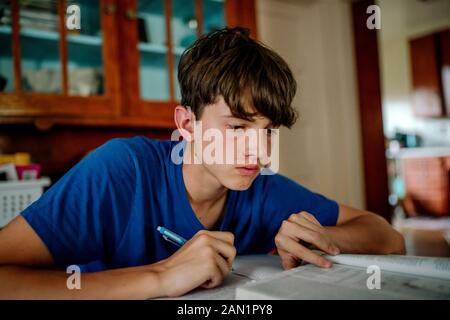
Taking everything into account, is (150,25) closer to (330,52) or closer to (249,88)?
(249,88)

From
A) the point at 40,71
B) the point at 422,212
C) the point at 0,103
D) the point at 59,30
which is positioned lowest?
the point at 422,212

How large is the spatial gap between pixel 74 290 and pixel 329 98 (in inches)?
89.8

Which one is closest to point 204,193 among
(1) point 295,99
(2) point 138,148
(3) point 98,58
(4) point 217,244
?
(2) point 138,148

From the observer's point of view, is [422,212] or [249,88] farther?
[422,212]

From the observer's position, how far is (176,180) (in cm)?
78

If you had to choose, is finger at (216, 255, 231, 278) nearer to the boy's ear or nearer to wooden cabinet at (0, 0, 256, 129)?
the boy's ear

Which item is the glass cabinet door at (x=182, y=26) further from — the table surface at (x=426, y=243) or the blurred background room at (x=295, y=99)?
the table surface at (x=426, y=243)

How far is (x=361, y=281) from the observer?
1.52ft

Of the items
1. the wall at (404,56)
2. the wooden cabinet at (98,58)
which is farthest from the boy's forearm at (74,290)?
the wall at (404,56)

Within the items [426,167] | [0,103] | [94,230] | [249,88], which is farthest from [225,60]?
[426,167]

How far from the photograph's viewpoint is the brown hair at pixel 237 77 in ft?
2.27

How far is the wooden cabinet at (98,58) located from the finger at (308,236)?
1059 millimetres

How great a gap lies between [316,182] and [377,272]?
6.62ft

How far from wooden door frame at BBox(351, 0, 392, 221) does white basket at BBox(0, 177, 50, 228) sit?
2.00m
